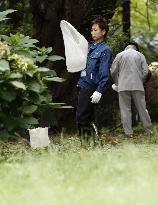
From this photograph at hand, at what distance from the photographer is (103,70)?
30.5 ft

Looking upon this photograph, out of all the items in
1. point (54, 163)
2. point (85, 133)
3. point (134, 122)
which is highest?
point (54, 163)

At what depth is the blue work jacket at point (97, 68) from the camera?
9.32 m

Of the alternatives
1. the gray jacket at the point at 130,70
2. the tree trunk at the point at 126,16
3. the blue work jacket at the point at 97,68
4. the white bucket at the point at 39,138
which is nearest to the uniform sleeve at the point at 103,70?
the blue work jacket at the point at 97,68

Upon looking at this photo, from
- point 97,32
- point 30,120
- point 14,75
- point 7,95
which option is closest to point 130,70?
point 97,32

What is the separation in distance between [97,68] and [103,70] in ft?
0.83

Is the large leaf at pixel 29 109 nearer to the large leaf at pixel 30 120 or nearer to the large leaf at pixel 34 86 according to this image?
the large leaf at pixel 30 120

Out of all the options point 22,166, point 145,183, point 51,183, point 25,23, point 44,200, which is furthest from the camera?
point 25,23

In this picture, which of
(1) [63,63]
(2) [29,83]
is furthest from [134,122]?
(2) [29,83]

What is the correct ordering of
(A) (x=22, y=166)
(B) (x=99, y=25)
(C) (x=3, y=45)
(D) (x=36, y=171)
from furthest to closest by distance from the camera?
(B) (x=99, y=25), (C) (x=3, y=45), (A) (x=22, y=166), (D) (x=36, y=171)

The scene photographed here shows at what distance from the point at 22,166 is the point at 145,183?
173 centimetres

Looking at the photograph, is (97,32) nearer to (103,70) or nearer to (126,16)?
(103,70)

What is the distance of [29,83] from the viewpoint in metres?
7.13

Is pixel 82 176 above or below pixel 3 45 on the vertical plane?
below

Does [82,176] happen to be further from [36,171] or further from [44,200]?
[44,200]
